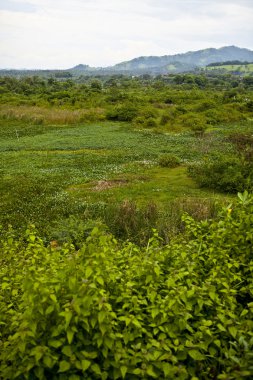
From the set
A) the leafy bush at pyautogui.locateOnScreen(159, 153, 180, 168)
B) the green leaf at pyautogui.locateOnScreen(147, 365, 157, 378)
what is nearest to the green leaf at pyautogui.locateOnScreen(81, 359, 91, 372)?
the green leaf at pyautogui.locateOnScreen(147, 365, 157, 378)

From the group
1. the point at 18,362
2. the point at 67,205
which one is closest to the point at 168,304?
the point at 18,362

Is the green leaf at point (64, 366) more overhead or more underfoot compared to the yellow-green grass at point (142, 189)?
more overhead

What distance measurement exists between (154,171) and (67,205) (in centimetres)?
902

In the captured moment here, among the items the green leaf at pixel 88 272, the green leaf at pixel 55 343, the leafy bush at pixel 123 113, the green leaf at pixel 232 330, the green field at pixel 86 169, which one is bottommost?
the green field at pixel 86 169

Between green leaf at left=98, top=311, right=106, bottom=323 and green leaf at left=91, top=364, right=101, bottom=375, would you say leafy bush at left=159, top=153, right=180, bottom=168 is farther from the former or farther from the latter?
green leaf at left=91, top=364, right=101, bottom=375

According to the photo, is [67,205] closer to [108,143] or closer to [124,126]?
[108,143]

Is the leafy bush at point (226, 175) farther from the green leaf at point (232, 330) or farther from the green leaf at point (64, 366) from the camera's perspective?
the green leaf at point (64, 366)

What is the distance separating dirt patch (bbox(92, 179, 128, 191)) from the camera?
21119 millimetres

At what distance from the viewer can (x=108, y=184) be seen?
21812mm

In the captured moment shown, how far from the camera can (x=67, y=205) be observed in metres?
18.1

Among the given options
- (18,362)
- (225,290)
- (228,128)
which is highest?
(225,290)

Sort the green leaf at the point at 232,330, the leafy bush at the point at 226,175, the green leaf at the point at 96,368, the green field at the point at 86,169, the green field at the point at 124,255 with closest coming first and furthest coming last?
the green leaf at the point at 96,368, the green field at the point at 124,255, the green leaf at the point at 232,330, the green field at the point at 86,169, the leafy bush at the point at 226,175

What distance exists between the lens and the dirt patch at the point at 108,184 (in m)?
21.1

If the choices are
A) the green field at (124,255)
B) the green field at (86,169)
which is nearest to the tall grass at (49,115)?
the green field at (124,255)
